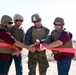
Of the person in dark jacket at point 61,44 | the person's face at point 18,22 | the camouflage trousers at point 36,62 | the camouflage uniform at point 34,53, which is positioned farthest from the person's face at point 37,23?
the camouflage trousers at point 36,62

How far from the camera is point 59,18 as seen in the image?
8.45 meters

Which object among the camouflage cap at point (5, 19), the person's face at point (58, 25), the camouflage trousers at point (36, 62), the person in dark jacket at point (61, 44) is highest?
the camouflage cap at point (5, 19)

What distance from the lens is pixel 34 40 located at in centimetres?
890

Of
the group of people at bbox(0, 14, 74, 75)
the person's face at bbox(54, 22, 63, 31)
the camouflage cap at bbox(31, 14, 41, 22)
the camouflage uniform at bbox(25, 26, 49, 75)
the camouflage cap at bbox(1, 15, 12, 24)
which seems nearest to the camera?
the group of people at bbox(0, 14, 74, 75)

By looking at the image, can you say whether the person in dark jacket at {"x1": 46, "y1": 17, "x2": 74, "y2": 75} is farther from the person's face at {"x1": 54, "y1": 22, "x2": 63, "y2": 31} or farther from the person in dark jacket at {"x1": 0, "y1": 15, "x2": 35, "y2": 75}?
the person in dark jacket at {"x1": 0, "y1": 15, "x2": 35, "y2": 75}

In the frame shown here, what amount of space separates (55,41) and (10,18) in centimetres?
137

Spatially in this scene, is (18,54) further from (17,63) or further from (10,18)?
(10,18)

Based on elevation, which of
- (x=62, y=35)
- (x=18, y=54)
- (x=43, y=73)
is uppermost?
(x=62, y=35)

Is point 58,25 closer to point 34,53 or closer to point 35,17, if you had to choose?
point 35,17

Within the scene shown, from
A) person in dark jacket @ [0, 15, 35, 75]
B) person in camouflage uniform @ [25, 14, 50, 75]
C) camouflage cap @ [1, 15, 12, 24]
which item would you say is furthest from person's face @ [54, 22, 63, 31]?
camouflage cap @ [1, 15, 12, 24]

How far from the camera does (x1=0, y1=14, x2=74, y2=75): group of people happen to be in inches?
327

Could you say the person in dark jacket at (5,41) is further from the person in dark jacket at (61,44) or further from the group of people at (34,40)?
the person in dark jacket at (61,44)

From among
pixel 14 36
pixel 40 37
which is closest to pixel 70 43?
pixel 40 37

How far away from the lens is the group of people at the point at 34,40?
8297 millimetres
